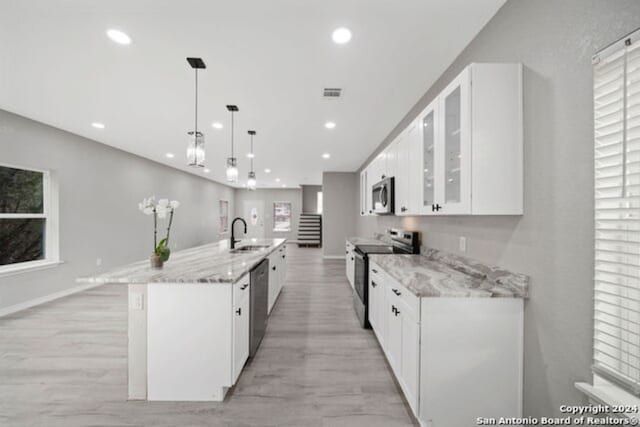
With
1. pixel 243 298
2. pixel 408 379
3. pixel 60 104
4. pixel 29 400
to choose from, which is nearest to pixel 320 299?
pixel 243 298

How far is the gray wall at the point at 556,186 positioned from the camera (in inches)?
45.9

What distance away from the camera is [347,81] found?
262 centimetres

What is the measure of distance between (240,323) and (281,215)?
1089 cm

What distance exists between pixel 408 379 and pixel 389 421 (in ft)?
1.13

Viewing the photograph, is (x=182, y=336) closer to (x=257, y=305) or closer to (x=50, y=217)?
(x=257, y=305)

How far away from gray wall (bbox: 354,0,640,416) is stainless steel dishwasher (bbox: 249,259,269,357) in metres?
2.01

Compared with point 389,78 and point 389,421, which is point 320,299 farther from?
point 389,78

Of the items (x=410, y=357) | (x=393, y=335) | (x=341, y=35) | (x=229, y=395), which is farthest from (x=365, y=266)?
(x=341, y=35)

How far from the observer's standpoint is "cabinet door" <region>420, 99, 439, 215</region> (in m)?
2.07

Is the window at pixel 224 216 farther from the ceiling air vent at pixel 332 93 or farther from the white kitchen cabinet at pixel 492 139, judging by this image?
the white kitchen cabinet at pixel 492 139

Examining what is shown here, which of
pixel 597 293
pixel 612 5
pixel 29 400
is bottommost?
pixel 29 400

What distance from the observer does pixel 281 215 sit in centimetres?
1284

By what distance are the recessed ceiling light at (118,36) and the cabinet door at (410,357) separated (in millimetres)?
2953

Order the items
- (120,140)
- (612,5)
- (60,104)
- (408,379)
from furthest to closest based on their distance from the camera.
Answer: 1. (120,140)
2. (60,104)
3. (408,379)
4. (612,5)
